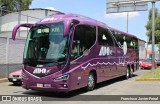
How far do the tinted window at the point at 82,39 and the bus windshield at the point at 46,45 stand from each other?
65 centimetres

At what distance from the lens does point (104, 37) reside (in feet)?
50.6

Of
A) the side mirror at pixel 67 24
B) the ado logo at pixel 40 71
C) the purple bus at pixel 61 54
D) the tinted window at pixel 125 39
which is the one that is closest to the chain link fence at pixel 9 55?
the purple bus at pixel 61 54

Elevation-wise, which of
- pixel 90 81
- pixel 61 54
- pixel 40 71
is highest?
pixel 61 54

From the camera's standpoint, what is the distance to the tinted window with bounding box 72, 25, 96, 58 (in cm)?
1189

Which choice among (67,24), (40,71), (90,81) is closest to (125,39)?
(90,81)

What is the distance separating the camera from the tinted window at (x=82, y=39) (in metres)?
11.9

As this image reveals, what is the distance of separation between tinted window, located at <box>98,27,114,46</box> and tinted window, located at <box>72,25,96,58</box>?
2.71 ft

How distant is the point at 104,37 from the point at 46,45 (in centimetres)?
478

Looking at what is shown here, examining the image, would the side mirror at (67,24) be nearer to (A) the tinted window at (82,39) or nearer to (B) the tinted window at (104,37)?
(A) the tinted window at (82,39)

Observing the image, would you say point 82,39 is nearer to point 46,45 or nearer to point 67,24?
point 67,24

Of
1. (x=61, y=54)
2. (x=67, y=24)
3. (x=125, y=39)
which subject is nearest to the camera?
(x=67, y=24)

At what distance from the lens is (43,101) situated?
10539 mm

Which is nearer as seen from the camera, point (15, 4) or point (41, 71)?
point (41, 71)

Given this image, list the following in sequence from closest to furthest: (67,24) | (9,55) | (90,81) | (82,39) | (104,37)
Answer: (67,24) < (82,39) < (90,81) < (104,37) < (9,55)
